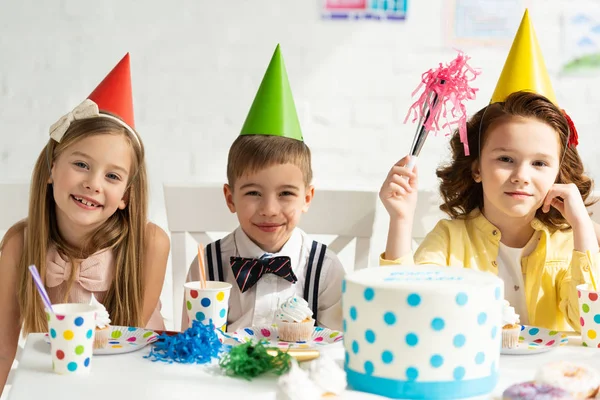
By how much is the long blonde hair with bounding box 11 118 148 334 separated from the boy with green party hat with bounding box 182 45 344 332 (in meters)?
0.15

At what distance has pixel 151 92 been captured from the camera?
259 cm

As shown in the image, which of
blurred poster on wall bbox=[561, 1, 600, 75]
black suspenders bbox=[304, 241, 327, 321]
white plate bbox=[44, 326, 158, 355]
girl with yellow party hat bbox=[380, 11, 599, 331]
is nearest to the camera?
white plate bbox=[44, 326, 158, 355]

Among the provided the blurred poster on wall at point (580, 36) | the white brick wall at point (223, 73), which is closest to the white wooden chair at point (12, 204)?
the white brick wall at point (223, 73)

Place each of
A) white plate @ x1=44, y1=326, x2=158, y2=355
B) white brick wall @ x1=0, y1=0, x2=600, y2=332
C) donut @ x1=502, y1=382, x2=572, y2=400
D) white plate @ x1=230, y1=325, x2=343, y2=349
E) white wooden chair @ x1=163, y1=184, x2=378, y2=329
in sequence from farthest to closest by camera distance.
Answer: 1. white brick wall @ x1=0, y1=0, x2=600, y2=332
2. white wooden chair @ x1=163, y1=184, x2=378, y2=329
3. white plate @ x1=230, y1=325, x2=343, y2=349
4. white plate @ x1=44, y1=326, x2=158, y2=355
5. donut @ x1=502, y1=382, x2=572, y2=400

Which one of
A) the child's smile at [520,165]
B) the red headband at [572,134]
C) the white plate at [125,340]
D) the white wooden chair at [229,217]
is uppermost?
the red headband at [572,134]

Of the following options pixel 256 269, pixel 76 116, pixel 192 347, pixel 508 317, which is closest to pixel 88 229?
pixel 76 116

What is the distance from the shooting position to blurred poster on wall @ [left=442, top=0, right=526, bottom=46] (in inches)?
104

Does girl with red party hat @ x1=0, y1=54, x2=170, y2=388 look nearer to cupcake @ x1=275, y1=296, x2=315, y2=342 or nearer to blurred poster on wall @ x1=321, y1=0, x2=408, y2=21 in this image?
cupcake @ x1=275, y1=296, x2=315, y2=342

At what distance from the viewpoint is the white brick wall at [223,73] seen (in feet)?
8.41

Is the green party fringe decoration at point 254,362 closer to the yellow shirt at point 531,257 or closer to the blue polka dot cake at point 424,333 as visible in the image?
the blue polka dot cake at point 424,333

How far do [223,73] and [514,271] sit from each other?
4.18 ft

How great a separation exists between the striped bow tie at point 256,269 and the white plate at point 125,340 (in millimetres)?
489

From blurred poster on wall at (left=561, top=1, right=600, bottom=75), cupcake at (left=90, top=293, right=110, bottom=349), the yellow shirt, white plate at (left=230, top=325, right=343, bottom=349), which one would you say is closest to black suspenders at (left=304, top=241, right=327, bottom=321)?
the yellow shirt

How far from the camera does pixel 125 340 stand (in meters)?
1.17
